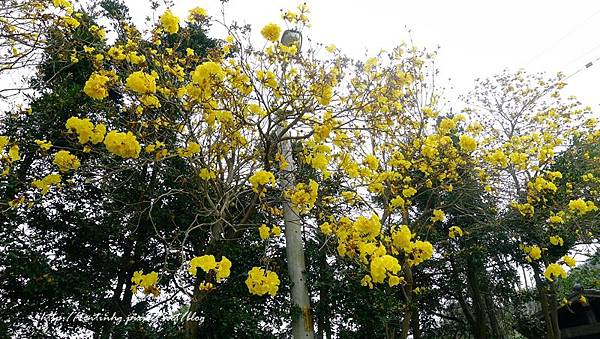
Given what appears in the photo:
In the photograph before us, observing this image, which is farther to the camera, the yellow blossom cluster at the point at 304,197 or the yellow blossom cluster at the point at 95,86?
the yellow blossom cluster at the point at 304,197

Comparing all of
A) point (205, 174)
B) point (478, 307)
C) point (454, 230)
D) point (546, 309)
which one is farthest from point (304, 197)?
point (478, 307)

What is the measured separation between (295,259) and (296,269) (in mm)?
95

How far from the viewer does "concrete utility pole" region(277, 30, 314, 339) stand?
3166 millimetres

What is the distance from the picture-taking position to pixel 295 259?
138 inches

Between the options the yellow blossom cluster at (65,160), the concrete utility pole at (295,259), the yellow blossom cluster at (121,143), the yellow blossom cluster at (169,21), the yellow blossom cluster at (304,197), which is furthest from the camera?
the concrete utility pole at (295,259)

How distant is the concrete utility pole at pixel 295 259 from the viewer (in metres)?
3.17

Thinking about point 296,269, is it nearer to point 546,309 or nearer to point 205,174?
point 205,174

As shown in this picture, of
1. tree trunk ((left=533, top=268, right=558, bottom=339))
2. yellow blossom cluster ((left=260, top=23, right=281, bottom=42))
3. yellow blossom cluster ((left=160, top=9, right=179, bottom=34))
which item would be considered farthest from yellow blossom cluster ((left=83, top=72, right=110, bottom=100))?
tree trunk ((left=533, top=268, right=558, bottom=339))

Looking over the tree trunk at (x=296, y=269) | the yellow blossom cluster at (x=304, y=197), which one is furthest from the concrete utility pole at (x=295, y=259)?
the yellow blossom cluster at (x=304, y=197)

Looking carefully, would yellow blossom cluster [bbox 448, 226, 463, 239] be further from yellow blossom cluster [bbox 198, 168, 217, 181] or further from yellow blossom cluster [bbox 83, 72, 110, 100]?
yellow blossom cluster [bbox 83, 72, 110, 100]

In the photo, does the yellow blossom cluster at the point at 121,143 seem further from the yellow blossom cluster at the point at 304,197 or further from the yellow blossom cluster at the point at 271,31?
the yellow blossom cluster at the point at 271,31

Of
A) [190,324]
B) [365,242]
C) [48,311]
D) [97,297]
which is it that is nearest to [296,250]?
[190,324]

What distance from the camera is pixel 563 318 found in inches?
274

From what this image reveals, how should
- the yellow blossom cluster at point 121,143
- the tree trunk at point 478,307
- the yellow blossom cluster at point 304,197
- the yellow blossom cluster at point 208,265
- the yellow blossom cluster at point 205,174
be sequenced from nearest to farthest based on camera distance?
1. the yellow blossom cluster at point 121,143
2. the yellow blossom cluster at point 208,265
3. the yellow blossom cluster at point 304,197
4. the yellow blossom cluster at point 205,174
5. the tree trunk at point 478,307
